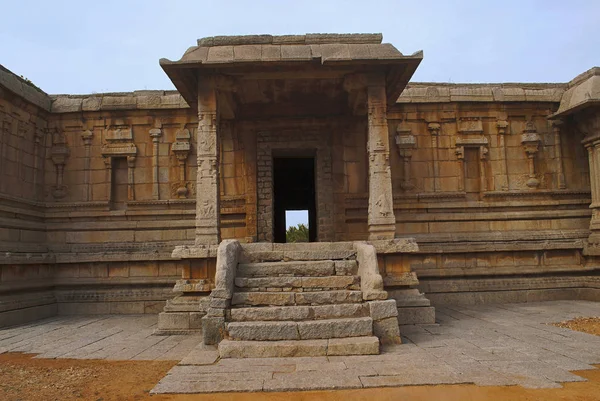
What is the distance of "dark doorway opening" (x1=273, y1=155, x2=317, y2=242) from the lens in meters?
13.6

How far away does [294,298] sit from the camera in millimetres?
6285

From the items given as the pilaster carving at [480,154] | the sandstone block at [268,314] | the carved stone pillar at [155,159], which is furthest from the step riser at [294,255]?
the pilaster carving at [480,154]

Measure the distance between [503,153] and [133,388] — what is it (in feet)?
31.2

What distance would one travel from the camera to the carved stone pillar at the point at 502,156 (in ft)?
34.8

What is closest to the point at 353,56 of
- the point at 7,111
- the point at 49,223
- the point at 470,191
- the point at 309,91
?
the point at 309,91

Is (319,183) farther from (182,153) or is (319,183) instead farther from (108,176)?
(108,176)

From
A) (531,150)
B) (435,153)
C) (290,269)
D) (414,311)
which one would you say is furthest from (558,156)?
(290,269)

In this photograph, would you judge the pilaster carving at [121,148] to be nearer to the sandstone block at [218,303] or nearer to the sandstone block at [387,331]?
the sandstone block at [218,303]

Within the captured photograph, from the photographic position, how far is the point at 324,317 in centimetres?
601

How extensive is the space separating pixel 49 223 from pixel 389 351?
8570mm

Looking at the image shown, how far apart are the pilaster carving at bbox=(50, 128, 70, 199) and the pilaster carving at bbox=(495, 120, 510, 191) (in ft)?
33.7

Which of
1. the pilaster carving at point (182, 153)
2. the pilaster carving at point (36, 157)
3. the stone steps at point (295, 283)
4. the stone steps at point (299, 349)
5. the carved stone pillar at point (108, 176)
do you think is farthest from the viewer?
the carved stone pillar at point (108, 176)

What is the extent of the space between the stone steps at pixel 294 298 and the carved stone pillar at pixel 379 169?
1.55m

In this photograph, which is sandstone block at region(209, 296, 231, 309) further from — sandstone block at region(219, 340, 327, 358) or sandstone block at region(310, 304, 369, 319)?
sandstone block at region(310, 304, 369, 319)
